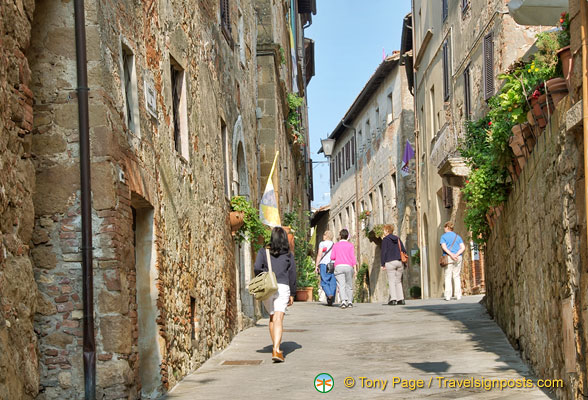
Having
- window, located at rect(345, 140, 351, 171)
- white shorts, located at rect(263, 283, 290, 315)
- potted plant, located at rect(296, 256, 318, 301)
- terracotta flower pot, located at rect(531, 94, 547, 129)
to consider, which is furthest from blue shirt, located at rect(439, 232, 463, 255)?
window, located at rect(345, 140, 351, 171)

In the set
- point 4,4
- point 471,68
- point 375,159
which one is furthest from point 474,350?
point 375,159

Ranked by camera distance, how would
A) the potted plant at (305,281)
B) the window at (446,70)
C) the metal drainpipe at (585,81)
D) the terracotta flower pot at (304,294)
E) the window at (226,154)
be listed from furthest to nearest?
the potted plant at (305,281) < the terracotta flower pot at (304,294) < the window at (446,70) < the window at (226,154) < the metal drainpipe at (585,81)

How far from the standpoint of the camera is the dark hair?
33.4 feet

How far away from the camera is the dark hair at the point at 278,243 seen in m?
10.2

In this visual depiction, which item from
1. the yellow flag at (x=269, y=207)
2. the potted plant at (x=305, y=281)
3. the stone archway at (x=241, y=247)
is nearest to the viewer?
the stone archway at (x=241, y=247)

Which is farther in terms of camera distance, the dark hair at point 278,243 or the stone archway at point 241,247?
the stone archway at point 241,247

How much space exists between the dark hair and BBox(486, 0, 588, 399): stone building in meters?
2.58

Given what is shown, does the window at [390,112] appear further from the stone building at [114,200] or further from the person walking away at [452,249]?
the stone building at [114,200]

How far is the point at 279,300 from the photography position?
9945mm

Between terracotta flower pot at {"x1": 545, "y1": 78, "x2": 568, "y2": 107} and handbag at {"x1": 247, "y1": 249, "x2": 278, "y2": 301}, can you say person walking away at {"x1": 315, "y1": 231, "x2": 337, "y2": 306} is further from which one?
terracotta flower pot at {"x1": 545, "y1": 78, "x2": 568, "y2": 107}

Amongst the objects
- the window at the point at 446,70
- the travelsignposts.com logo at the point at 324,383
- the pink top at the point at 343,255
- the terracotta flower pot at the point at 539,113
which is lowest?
the travelsignposts.com logo at the point at 324,383

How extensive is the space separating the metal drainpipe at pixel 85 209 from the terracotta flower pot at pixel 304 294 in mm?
16303

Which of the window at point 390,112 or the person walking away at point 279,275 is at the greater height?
the window at point 390,112

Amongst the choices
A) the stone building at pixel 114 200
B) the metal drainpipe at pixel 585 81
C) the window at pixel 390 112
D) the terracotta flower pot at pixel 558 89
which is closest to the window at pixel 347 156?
the window at pixel 390 112
